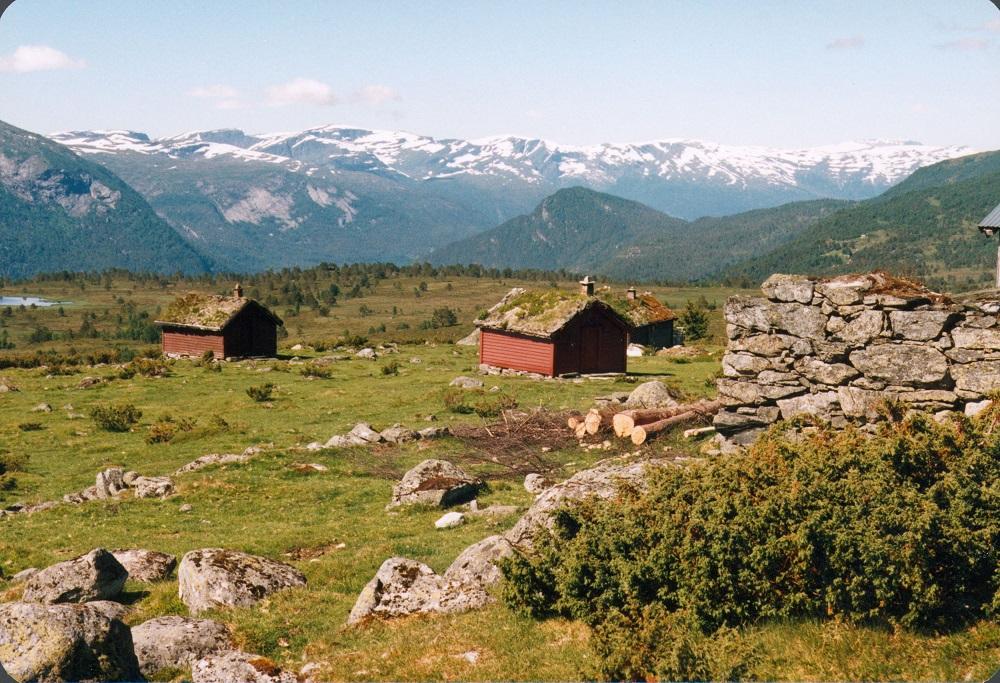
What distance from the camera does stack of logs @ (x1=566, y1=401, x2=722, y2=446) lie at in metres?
25.2

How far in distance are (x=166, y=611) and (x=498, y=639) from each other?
596 centimetres

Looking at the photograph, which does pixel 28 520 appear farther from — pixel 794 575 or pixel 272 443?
pixel 794 575

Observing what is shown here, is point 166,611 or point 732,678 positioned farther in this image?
point 166,611

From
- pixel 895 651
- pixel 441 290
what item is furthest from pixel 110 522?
pixel 441 290

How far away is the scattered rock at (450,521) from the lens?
17.8 meters

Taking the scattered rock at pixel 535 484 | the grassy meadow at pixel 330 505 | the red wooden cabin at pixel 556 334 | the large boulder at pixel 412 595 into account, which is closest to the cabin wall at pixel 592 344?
the red wooden cabin at pixel 556 334

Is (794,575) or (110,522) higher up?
(794,575)

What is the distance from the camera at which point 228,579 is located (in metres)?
13.1

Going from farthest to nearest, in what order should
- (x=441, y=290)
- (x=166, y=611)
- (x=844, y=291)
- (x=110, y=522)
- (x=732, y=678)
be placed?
1. (x=441, y=290)
2. (x=110, y=522)
3. (x=844, y=291)
4. (x=166, y=611)
5. (x=732, y=678)

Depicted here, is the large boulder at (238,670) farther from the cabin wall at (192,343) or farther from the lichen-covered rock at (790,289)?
the cabin wall at (192,343)

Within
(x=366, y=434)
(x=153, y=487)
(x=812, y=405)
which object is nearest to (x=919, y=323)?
(x=812, y=405)

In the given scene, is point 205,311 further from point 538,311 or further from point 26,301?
point 26,301

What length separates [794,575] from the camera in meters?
9.83

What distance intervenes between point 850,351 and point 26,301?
8046 inches
